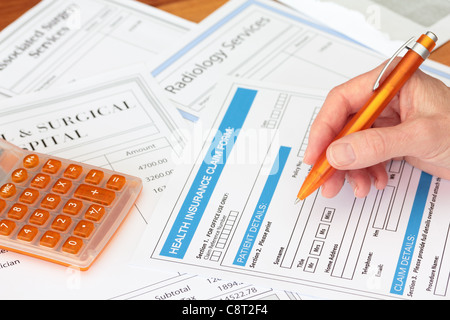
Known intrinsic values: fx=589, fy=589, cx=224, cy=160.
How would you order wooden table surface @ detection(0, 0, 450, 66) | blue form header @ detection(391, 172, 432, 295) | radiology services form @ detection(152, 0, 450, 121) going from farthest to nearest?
wooden table surface @ detection(0, 0, 450, 66)
radiology services form @ detection(152, 0, 450, 121)
blue form header @ detection(391, 172, 432, 295)

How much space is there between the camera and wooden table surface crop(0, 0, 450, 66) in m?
0.86

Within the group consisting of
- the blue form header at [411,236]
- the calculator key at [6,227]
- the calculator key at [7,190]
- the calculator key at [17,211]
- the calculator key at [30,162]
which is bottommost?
the calculator key at [6,227]

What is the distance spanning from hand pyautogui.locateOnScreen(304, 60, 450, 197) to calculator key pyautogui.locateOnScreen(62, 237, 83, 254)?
25 cm

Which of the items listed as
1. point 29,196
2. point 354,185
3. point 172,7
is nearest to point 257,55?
point 172,7

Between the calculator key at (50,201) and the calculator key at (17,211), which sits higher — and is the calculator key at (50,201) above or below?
above

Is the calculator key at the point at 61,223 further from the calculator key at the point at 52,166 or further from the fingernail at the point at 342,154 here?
the fingernail at the point at 342,154

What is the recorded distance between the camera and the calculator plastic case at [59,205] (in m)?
0.55

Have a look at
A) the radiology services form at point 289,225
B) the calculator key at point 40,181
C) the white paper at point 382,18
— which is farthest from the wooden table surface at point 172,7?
the calculator key at point 40,181

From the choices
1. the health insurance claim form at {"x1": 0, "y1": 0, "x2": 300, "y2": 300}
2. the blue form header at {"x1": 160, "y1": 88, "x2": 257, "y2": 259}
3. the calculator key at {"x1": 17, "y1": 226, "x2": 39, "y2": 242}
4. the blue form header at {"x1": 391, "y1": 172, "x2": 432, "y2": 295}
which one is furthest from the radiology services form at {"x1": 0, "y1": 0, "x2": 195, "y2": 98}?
the blue form header at {"x1": 391, "y1": 172, "x2": 432, "y2": 295}

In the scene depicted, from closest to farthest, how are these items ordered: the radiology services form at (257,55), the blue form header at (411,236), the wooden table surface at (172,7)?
the blue form header at (411,236) < the radiology services form at (257,55) < the wooden table surface at (172,7)

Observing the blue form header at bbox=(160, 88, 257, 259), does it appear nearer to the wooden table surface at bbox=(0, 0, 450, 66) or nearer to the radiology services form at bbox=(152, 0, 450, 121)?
the radiology services form at bbox=(152, 0, 450, 121)

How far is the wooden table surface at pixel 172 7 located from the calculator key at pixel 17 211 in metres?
0.38

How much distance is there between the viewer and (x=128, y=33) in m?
0.84
